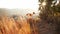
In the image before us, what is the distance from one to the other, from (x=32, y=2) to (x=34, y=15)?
13 centimetres

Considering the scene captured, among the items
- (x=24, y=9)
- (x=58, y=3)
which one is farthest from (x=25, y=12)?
(x=58, y=3)

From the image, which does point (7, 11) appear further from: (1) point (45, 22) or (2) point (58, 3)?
(2) point (58, 3)

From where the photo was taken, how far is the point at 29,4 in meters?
1.35

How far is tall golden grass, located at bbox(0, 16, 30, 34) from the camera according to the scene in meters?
1.32

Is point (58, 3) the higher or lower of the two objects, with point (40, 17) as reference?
higher

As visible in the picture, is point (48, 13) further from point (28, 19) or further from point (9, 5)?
point (9, 5)

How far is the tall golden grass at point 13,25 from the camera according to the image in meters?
1.32

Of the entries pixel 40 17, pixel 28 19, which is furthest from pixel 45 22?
pixel 28 19

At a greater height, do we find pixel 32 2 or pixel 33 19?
pixel 32 2

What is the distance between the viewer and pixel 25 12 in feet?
4.39

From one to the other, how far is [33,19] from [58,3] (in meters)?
0.30

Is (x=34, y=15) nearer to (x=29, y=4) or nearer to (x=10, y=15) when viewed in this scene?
(x=29, y=4)

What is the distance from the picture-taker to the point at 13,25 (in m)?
1.34

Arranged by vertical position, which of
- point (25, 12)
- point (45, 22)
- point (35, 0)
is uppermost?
point (35, 0)
